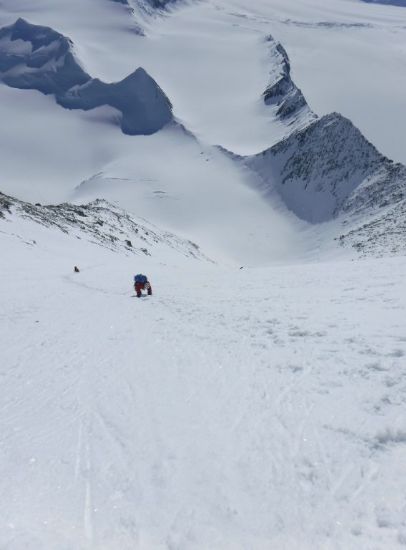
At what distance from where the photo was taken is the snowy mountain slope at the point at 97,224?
1962 inches

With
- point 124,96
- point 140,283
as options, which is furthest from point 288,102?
point 140,283

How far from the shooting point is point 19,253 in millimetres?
33562

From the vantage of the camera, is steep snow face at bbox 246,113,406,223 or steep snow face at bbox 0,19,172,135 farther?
steep snow face at bbox 0,19,172,135

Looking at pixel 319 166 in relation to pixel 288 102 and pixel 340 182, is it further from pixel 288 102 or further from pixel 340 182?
pixel 288 102

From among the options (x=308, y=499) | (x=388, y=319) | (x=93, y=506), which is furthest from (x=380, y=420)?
(x=388, y=319)

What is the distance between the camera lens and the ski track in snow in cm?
547

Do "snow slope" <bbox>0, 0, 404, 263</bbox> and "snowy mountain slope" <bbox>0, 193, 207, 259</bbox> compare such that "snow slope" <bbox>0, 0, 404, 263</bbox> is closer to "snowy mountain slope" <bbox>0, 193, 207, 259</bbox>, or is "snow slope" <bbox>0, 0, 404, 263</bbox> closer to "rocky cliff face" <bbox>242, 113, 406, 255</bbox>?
"rocky cliff face" <bbox>242, 113, 406, 255</bbox>

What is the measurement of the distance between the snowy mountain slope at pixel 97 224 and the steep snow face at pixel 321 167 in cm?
4683

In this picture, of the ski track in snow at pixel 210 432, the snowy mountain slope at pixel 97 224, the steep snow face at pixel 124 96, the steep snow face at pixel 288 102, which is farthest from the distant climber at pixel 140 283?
the steep snow face at pixel 124 96

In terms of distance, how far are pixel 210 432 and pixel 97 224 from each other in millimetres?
59763

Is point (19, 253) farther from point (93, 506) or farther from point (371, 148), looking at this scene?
point (371, 148)

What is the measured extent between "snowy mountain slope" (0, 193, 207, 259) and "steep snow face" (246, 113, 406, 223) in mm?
46833

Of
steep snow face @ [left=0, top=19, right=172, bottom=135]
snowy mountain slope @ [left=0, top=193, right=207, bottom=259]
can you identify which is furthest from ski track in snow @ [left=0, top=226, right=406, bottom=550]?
steep snow face @ [left=0, top=19, right=172, bottom=135]

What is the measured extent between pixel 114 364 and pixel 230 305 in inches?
279
